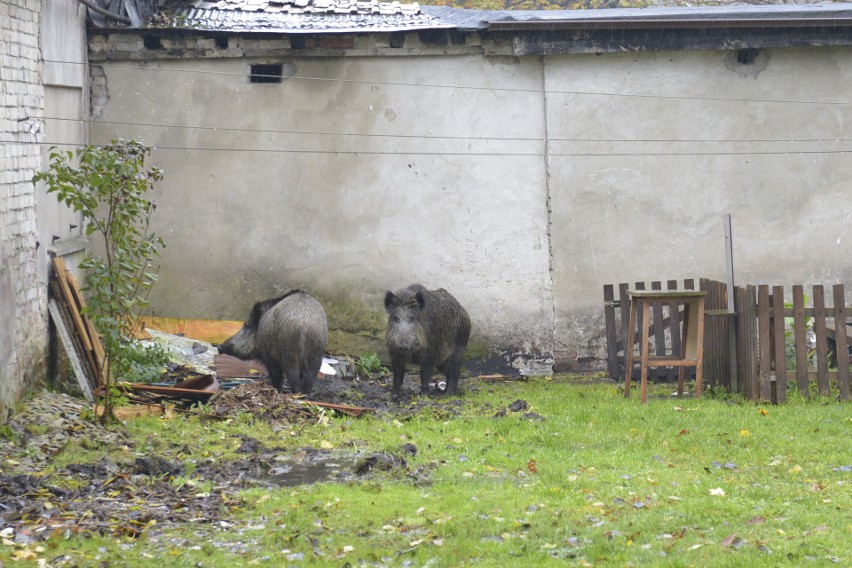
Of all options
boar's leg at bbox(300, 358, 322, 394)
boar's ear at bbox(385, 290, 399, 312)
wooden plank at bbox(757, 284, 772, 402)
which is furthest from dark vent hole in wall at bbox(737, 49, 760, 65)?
boar's leg at bbox(300, 358, 322, 394)

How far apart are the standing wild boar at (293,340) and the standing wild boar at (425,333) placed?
841 millimetres

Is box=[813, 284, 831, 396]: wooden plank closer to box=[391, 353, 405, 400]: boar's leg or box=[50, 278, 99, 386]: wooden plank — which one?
box=[391, 353, 405, 400]: boar's leg

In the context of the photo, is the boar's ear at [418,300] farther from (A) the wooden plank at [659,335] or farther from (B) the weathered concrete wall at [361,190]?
(A) the wooden plank at [659,335]

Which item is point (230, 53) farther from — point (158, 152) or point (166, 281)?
point (166, 281)

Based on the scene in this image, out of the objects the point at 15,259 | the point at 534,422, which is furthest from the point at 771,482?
the point at 15,259

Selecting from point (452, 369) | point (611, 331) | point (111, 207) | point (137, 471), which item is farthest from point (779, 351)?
point (111, 207)

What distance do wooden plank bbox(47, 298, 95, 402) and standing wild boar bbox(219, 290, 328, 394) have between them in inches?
80.9

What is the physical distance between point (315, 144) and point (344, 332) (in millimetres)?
2627

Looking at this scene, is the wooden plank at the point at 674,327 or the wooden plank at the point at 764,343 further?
the wooden plank at the point at 674,327

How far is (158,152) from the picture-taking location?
15.3 metres

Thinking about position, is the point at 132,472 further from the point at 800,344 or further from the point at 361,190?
the point at 361,190

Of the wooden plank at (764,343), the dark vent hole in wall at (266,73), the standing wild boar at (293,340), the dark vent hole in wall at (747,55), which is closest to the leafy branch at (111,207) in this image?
the standing wild boar at (293,340)

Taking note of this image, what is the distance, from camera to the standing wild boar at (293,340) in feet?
40.2

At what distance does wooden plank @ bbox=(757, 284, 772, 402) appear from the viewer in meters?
11.2
